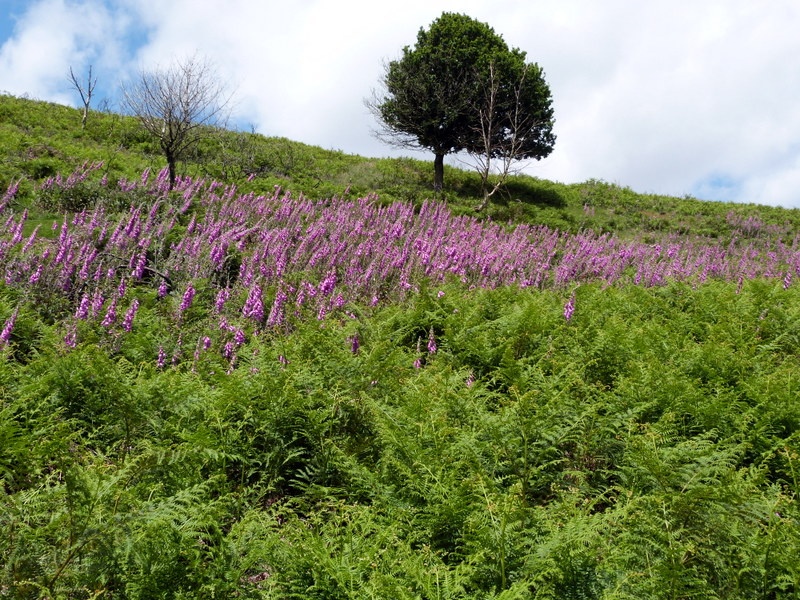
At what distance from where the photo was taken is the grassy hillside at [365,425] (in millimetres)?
2416

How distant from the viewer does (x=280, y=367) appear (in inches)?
167

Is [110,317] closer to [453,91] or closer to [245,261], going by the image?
[245,261]

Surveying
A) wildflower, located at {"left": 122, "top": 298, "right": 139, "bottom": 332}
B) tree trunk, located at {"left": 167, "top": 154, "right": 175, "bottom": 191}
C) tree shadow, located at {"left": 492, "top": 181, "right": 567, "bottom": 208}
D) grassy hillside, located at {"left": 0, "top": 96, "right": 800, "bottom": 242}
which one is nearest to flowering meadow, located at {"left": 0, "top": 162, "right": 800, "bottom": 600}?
wildflower, located at {"left": 122, "top": 298, "right": 139, "bottom": 332}

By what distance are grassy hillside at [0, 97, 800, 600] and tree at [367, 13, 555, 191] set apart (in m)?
16.3

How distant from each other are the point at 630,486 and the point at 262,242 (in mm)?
6927

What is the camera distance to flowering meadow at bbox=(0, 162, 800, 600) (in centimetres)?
240

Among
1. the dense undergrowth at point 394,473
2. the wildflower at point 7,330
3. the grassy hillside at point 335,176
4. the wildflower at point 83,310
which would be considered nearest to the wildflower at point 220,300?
the dense undergrowth at point 394,473

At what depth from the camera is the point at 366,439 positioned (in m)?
3.94

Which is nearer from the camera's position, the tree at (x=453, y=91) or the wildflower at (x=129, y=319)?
the wildflower at (x=129, y=319)

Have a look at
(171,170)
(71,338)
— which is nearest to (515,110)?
(171,170)

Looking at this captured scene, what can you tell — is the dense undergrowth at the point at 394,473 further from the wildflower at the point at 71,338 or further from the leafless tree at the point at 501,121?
the leafless tree at the point at 501,121

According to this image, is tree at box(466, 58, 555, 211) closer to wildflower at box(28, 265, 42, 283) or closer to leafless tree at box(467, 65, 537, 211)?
leafless tree at box(467, 65, 537, 211)

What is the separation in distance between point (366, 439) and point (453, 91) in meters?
23.4

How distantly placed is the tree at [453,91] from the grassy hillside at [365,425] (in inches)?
640
